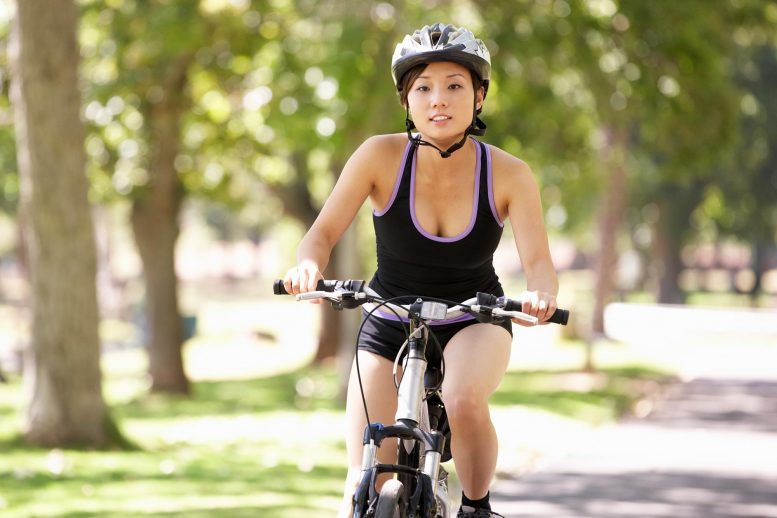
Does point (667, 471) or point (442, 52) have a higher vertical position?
point (442, 52)

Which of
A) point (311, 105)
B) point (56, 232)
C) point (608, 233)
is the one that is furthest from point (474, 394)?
point (608, 233)

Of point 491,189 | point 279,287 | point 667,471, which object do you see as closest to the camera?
point 279,287

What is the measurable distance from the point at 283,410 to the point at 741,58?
790 inches

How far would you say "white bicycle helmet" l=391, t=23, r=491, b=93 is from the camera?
4188 millimetres

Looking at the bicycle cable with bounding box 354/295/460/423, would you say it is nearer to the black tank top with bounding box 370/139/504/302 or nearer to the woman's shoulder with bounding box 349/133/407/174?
the black tank top with bounding box 370/139/504/302

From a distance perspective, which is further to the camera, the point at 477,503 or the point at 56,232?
the point at 56,232

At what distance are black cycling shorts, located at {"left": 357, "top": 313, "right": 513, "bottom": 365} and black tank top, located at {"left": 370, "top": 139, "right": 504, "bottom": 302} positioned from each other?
105 mm

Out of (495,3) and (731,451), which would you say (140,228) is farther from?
(731,451)

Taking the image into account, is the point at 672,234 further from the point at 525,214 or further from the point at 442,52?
the point at 442,52

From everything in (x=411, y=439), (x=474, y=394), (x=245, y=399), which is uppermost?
(x=474, y=394)

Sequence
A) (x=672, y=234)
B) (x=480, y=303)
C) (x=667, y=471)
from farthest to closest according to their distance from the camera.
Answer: (x=672, y=234)
(x=667, y=471)
(x=480, y=303)

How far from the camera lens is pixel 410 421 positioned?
12.5ft

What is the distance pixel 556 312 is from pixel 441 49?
0.91 meters

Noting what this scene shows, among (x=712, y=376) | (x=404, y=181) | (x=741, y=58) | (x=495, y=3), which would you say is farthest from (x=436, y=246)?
(x=741, y=58)
